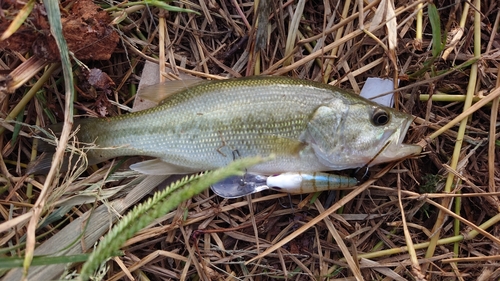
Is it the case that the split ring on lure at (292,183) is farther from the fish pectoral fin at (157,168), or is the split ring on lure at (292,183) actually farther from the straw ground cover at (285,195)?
the fish pectoral fin at (157,168)

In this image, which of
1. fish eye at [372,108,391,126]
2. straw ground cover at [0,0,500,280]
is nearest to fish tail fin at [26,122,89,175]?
straw ground cover at [0,0,500,280]

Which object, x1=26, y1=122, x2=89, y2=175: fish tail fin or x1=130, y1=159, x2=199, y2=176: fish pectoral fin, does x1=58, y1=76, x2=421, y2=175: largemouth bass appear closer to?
x1=130, y1=159, x2=199, y2=176: fish pectoral fin

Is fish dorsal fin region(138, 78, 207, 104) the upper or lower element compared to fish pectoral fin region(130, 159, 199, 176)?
upper

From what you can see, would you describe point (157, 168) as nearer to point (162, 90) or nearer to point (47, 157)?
point (162, 90)

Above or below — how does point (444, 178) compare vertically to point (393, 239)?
above

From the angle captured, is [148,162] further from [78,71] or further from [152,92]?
[78,71]

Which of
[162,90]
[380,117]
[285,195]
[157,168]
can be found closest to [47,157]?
[157,168]

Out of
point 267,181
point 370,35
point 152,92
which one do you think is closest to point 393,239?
point 267,181
